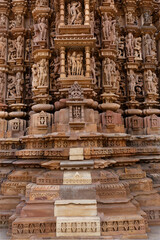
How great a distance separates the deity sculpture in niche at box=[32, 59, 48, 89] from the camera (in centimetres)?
733

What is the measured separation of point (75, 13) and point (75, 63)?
5.97ft

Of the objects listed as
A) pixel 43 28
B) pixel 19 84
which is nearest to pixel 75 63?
pixel 43 28

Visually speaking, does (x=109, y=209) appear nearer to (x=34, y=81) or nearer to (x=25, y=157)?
(x=25, y=157)

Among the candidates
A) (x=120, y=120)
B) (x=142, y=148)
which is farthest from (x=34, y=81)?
(x=142, y=148)

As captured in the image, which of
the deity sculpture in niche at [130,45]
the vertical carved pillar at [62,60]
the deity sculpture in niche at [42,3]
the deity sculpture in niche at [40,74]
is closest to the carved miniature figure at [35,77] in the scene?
the deity sculpture in niche at [40,74]

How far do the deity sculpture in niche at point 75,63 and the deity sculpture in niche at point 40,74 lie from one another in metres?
0.97

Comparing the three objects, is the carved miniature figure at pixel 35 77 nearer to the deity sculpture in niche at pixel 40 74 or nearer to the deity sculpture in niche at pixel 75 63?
the deity sculpture in niche at pixel 40 74

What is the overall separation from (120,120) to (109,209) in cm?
314

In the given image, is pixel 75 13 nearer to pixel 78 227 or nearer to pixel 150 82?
pixel 150 82

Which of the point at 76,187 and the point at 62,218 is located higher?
the point at 76,187

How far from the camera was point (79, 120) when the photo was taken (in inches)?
247

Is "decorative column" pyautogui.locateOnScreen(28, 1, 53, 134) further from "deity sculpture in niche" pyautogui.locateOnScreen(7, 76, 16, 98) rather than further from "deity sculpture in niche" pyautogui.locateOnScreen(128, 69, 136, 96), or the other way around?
"deity sculpture in niche" pyautogui.locateOnScreen(128, 69, 136, 96)

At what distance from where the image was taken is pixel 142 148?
7559 mm

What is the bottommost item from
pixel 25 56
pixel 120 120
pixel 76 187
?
pixel 76 187
